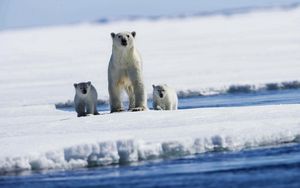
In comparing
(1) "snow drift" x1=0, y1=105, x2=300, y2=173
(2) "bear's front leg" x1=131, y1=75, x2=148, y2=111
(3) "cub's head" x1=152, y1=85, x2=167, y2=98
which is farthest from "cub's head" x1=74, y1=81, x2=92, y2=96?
(3) "cub's head" x1=152, y1=85, x2=167, y2=98

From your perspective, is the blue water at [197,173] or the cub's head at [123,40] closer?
the blue water at [197,173]

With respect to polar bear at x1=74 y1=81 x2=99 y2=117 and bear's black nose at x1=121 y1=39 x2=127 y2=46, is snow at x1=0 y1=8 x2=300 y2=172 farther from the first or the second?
bear's black nose at x1=121 y1=39 x2=127 y2=46

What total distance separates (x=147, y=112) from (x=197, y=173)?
249cm

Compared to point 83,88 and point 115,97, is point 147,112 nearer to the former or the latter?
point 115,97

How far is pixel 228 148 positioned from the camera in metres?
7.96

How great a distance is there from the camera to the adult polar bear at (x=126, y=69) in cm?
990

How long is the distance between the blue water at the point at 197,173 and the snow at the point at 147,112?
0.12 metres

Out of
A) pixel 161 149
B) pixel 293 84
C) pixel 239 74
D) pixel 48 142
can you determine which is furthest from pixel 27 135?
pixel 239 74

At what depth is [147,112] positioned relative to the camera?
959 cm

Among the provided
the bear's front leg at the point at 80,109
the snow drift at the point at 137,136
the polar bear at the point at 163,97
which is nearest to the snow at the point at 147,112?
the snow drift at the point at 137,136

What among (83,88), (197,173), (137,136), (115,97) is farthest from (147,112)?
(197,173)

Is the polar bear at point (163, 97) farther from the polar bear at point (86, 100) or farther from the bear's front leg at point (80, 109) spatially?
the bear's front leg at point (80, 109)

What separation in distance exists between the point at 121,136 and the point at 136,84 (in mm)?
2119

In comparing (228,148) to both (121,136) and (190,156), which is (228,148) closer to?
(190,156)
